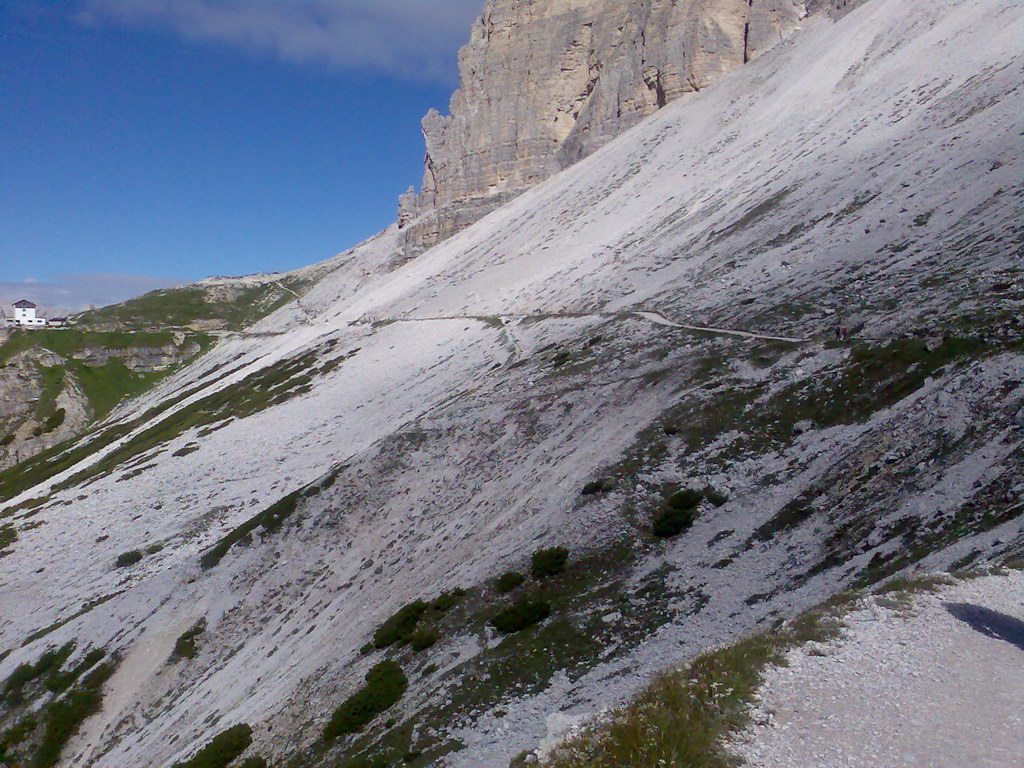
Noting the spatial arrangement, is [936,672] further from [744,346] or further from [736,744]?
[744,346]

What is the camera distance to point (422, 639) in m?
20.2

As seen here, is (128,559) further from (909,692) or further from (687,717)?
(909,692)

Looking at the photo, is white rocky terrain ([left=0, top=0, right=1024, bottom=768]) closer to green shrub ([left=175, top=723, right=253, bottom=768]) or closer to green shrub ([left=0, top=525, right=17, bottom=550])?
green shrub ([left=0, top=525, right=17, bottom=550])

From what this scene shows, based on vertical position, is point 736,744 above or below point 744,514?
above

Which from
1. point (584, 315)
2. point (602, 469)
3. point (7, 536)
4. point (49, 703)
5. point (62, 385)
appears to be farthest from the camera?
point (62, 385)

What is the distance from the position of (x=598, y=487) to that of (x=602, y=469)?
1601mm

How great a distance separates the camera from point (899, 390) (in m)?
23.0

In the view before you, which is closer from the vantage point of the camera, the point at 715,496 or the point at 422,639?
the point at 422,639

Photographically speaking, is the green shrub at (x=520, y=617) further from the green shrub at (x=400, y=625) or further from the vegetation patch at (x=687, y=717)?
the vegetation patch at (x=687, y=717)

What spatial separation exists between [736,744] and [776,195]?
188ft

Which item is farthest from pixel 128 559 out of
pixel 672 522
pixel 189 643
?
pixel 672 522

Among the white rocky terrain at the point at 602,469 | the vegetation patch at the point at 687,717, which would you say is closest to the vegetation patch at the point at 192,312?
the white rocky terrain at the point at 602,469

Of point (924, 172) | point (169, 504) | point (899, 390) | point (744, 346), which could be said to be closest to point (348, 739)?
point (899, 390)

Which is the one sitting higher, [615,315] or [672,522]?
[615,315]
